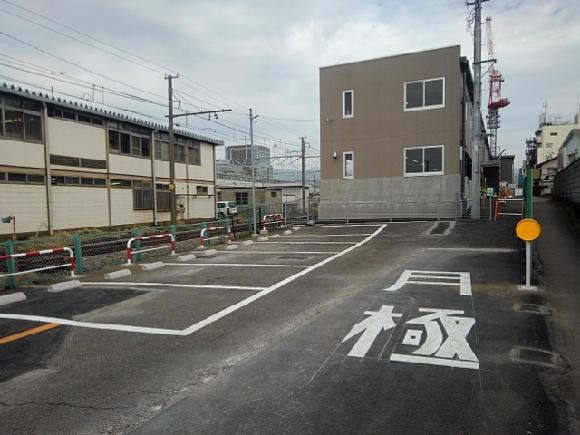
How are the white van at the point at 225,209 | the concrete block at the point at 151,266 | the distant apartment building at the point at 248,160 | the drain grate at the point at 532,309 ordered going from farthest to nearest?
the distant apartment building at the point at 248,160, the white van at the point at 225,209, the concrete block at the point at 151,266, the drain grate at the point at 532,309

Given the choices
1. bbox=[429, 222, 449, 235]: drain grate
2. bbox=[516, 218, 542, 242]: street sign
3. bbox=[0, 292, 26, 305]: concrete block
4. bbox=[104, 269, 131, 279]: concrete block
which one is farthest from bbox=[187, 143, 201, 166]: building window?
bbox=[516, 218, 542, 242]: street sign

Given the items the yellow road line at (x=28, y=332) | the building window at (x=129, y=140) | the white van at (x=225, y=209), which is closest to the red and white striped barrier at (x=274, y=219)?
the building window at (x=129, y=140)

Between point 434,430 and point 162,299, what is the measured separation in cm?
565

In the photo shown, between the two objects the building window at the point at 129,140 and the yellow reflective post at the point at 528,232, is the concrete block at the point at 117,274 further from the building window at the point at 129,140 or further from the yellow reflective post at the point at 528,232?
the building window at the point at 129,140

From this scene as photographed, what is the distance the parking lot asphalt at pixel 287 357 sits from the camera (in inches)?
130

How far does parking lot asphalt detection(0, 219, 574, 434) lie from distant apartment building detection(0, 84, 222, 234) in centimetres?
1391

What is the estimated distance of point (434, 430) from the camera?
3.08 m

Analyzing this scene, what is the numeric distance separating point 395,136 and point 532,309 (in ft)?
50.7

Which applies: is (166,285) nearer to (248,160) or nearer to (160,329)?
(160,329)

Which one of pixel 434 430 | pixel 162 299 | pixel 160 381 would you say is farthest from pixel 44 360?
pixel 434 430

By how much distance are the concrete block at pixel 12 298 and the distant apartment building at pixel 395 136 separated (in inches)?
645

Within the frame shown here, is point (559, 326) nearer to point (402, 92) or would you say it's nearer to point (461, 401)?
point (461, 401)

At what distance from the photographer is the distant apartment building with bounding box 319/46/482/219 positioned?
1947cm

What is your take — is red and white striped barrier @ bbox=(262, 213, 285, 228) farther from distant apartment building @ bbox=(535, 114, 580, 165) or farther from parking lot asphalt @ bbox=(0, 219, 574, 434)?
distant apartment building @ bbox=(535, 114, 580, 165)
